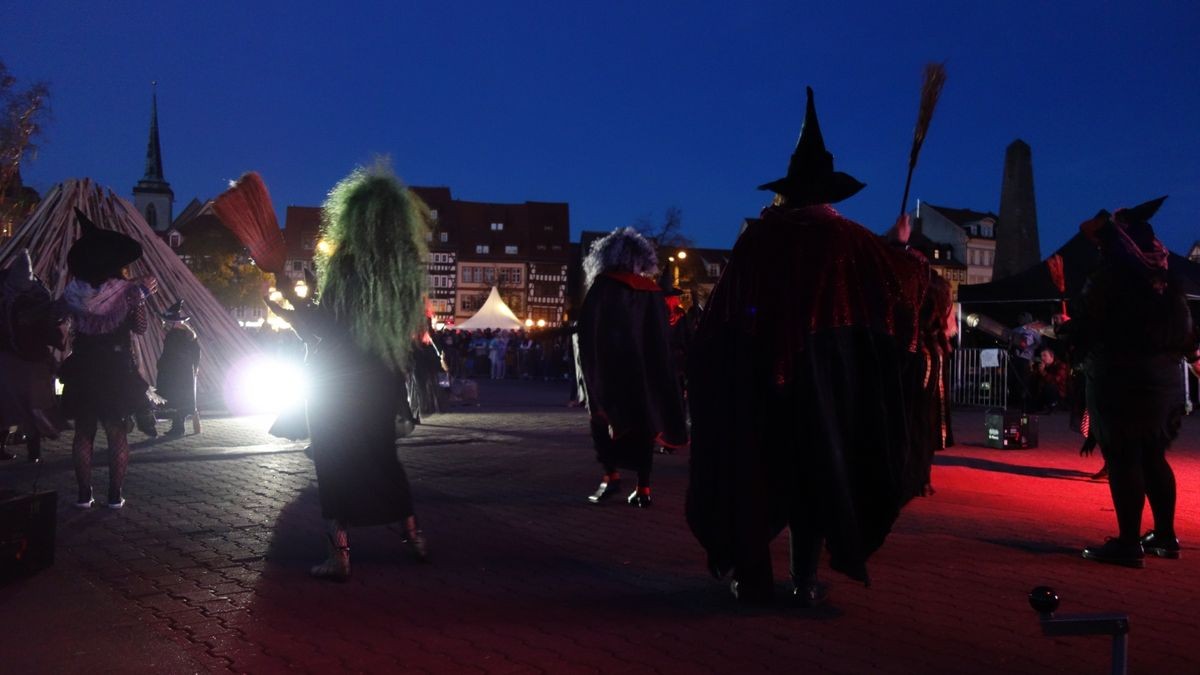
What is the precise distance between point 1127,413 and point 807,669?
9.95 ft

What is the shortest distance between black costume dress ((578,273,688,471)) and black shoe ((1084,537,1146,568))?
2852 mm

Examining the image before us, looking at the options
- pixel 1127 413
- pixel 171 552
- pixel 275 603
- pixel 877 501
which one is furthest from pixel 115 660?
pixel 1127 413

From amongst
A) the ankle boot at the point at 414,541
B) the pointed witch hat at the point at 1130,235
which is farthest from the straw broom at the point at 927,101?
the ankle boot at the point at 414,541

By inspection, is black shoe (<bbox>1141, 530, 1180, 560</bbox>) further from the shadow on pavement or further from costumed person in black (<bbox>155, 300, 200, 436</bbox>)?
costumed person in black (<bbox>155, 300, 200, 436</bbox>)

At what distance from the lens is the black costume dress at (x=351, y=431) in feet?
16.8

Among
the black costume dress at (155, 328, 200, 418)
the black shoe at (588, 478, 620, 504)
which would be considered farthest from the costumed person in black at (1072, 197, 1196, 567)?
the black costume dress at (155, 328, 200, 418)

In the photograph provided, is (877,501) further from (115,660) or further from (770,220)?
(115,660)

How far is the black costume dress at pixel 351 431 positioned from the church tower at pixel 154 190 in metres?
123

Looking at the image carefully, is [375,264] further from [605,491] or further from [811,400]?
[605,491]

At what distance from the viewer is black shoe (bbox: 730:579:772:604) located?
444cm

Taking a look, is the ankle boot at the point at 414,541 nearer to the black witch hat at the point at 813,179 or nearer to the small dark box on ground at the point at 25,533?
the small dark box on ground at the point at 25,533

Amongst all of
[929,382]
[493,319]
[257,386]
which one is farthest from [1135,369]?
[493,319]

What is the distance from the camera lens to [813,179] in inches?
184

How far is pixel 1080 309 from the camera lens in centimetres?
588
